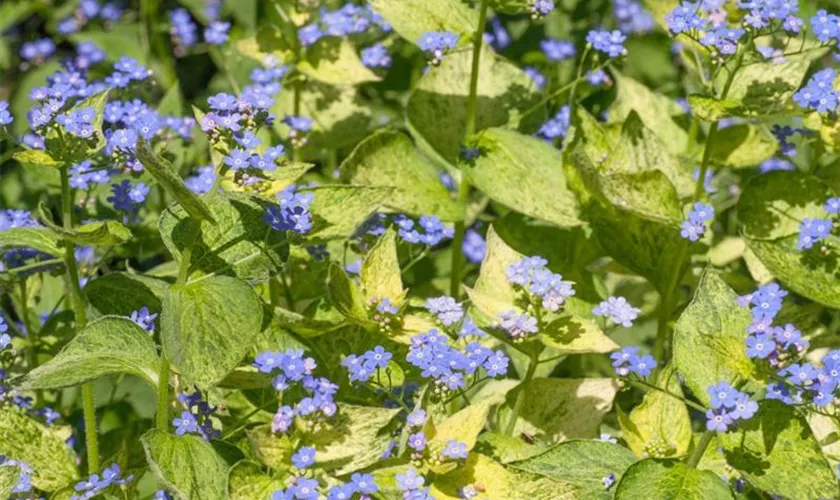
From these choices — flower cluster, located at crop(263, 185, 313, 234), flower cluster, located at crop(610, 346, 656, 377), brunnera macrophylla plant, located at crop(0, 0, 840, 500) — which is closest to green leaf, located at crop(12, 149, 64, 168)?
brunnera macrophylla plant, located at crop(0, 0, 840, 500)

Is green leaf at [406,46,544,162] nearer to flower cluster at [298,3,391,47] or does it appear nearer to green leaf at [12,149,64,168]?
flower cluster at [298,3,391,47]

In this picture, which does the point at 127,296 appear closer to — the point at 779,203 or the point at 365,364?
the point at 365,364

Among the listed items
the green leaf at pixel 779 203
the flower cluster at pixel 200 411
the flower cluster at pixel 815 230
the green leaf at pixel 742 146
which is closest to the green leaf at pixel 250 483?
the flower cluster at pixel 200 411

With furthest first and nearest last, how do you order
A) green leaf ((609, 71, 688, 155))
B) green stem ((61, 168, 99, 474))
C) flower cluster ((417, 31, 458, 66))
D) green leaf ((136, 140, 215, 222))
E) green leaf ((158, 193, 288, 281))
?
green leaf ((609, 71, 688, 155)) → flower cluster ((417, 31, 458, 66)) → green stem ((61, 168, 99, 474)) → green leaf ((158, 193, 288, 281)) → green leaf ((136, 140, 215, 222))

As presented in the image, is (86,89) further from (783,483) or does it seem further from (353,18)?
(783,483)

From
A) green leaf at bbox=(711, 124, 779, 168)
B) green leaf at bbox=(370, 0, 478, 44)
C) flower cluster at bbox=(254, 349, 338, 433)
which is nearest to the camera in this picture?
flower cluster at bbox=(254, 349, 338, 433)

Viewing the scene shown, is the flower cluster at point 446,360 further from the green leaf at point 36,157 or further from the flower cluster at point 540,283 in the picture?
the green leaf at point 36,157

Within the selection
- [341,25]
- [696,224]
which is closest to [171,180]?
[696,224]

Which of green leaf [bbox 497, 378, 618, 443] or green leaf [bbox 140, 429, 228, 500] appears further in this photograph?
green leaf [bbox 497, 378, 618, 443]

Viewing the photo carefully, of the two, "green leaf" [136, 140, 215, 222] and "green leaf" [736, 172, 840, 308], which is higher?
"green leaf" [136, 140, 215, 222]
